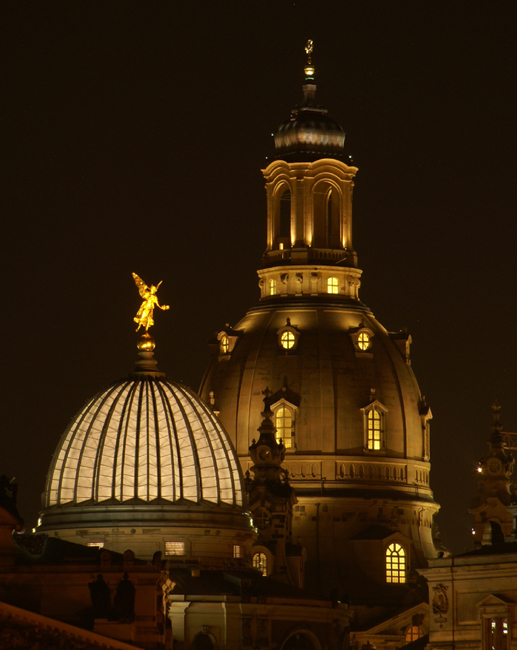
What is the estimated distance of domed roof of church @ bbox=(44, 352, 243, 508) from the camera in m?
163

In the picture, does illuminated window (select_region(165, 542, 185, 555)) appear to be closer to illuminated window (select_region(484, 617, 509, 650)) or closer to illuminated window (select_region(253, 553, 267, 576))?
illuminated window (select_region(253, 553, 267, 576))

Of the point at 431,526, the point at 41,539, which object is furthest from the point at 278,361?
the point at 41,539

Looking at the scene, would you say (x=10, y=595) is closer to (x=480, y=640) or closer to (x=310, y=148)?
(x=480, y=640)

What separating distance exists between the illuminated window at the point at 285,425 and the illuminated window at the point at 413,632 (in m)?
15.3

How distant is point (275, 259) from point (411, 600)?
89.3 feet

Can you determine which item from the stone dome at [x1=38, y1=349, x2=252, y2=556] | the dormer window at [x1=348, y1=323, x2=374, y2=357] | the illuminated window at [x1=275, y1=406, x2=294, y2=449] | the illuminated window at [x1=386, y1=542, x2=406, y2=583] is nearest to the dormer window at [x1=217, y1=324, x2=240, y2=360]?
the illuminated window at [x1=275, y1=406, x2=294, y2=449]

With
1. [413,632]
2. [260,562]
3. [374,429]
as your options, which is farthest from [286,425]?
[413,632]

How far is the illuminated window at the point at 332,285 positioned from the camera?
194538 millimetres

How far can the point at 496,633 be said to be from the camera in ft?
466

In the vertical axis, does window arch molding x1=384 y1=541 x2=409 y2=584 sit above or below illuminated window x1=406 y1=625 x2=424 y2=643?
above

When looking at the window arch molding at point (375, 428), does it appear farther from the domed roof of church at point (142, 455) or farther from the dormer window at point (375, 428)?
the domed roof of church at point (142, 455)

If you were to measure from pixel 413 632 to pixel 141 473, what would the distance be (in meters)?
26.5

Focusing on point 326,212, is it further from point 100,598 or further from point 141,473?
point 100,598

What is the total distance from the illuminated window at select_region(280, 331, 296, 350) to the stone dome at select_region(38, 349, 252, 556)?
23657 millimetres
